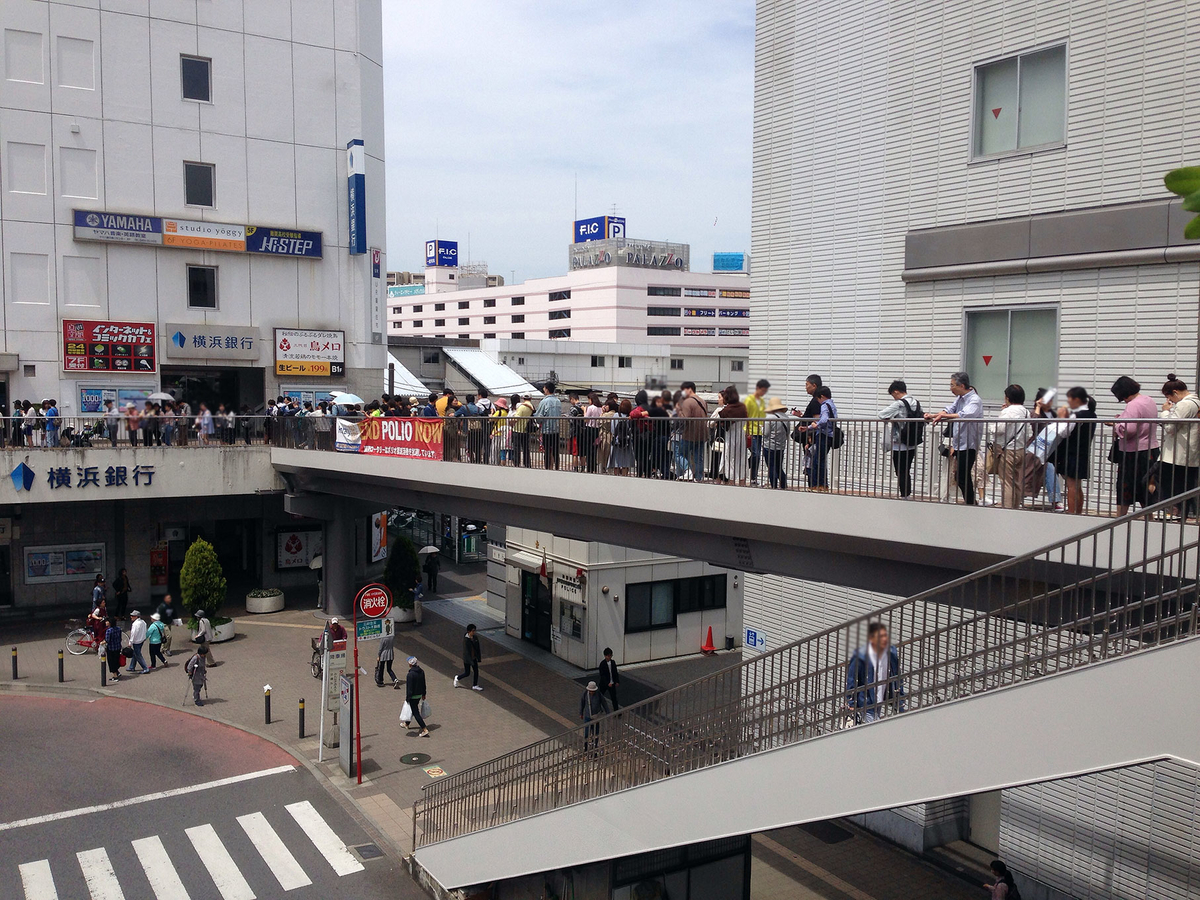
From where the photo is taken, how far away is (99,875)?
13.0 m

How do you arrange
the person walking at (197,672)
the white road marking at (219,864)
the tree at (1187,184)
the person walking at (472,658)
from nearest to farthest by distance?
the tree at (1187,184) < the white road marking at (219,864) < the person walking at (197,672) < the person walking at (472,658)

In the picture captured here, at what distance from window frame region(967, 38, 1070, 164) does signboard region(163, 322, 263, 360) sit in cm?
2502

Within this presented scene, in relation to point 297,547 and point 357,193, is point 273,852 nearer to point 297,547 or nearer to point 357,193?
point 297,547

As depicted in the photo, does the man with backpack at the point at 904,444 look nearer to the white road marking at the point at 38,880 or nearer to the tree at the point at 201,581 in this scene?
the white road marking at the point at 38,880

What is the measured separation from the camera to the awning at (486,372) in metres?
48.8

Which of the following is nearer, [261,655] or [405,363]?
[261,655]

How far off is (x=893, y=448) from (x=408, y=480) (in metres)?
12.0

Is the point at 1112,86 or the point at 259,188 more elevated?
the point at 259,188

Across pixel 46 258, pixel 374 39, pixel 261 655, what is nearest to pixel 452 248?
pixel 374 39

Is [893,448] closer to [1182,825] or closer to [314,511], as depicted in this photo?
[1182,825]

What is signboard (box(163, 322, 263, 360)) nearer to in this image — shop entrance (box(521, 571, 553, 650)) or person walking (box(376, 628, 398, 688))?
shop entrance (box(521, 571, 553, 650))

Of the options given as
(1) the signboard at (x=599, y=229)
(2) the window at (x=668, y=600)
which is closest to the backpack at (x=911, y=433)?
(2) the window at (x=668, y=600)

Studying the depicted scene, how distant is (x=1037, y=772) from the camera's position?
6.86 m

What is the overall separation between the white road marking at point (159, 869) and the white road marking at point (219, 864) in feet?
1.40
